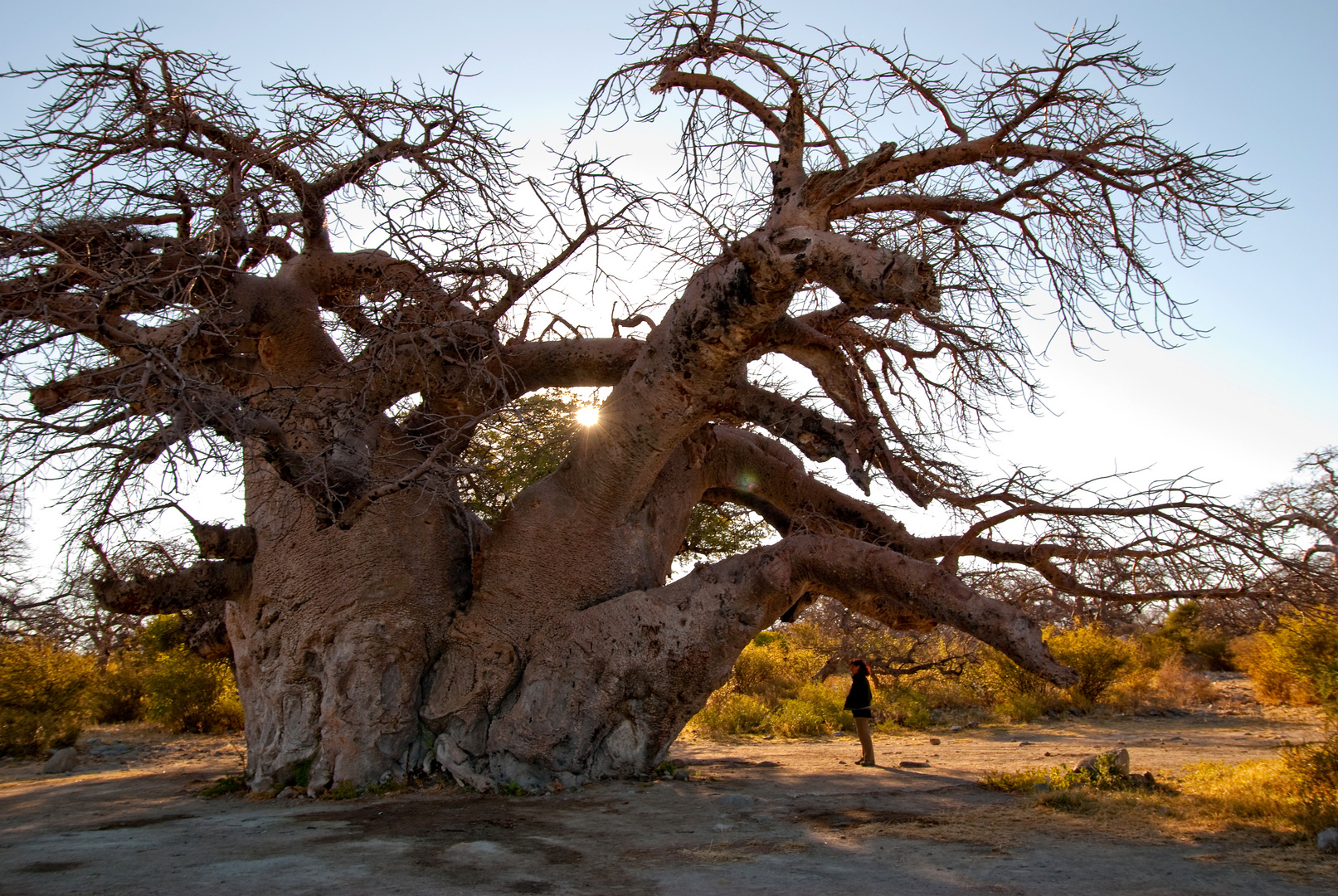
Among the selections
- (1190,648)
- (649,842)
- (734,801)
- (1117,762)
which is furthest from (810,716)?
(1190,648)

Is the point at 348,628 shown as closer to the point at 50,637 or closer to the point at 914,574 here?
the point at 50,637

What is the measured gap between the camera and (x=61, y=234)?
5.77 meters

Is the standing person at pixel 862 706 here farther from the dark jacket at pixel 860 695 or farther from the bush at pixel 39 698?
the bush at pixel 39 698

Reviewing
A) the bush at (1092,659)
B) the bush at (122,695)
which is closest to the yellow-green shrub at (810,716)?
the bush at (1092,659)

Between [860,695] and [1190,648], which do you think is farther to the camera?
[1190,648]

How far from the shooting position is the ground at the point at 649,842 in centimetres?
334

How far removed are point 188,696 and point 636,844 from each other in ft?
30.5

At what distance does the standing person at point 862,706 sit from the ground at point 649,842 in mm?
386

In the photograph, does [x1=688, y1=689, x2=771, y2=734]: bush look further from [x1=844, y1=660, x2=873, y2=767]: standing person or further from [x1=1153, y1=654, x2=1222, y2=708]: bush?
[x1=1153, y1=654, x2=1222, y2=708]: bush

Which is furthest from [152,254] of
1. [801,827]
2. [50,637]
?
[801,827]

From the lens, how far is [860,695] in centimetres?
778

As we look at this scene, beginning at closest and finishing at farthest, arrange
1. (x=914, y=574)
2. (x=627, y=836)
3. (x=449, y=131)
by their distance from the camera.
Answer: (x=627, y=836) < (x=914, y=574) < (x=449, y=131)

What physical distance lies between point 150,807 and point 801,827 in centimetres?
402

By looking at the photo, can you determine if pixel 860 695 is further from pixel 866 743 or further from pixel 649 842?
pixel 649 842
